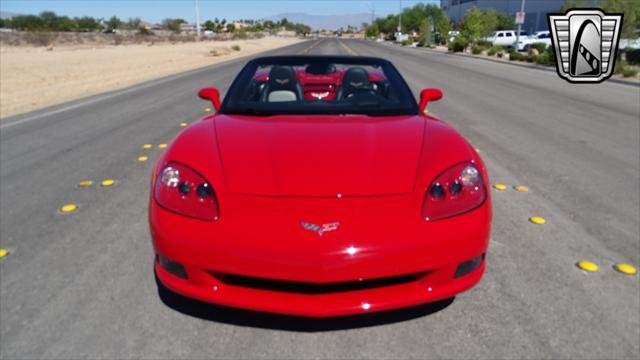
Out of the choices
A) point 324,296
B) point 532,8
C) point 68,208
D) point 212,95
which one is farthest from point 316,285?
point 532,8

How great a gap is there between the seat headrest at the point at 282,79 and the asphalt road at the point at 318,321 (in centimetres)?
162

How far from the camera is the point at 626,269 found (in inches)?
117

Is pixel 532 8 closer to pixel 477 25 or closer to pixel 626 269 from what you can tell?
pixel 477 25

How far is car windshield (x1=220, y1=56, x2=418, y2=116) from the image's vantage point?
3.09 metres

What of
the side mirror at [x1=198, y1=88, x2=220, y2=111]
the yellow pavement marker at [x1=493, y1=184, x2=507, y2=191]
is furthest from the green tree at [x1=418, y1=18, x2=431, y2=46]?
the side mirror at [x1=198, y1=88, x2=220, y2=111]

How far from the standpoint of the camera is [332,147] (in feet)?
8.11

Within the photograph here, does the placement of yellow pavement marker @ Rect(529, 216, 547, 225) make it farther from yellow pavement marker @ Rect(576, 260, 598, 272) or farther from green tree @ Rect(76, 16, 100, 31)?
green tree @ Rect(76, 16, 100, 31)

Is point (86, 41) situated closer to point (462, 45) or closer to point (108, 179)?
point (462, 45)

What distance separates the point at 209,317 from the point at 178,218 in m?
0.68

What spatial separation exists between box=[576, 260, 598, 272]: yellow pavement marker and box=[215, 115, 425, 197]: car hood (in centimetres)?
148

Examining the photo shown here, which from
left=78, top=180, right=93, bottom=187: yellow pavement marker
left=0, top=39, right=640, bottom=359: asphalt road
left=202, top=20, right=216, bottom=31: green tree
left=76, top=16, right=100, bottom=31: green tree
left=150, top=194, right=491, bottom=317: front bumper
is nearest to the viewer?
left=150, top=194, right=491, bottom=317: front bumper

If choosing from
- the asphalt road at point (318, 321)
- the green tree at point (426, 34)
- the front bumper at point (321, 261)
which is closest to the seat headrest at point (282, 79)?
the asphalt road at point (318, 321)

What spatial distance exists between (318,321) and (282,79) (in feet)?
6.83

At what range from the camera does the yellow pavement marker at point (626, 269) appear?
2.93m
